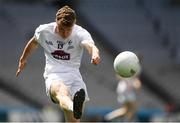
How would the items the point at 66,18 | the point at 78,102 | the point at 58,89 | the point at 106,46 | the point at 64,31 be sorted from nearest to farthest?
the point at 78,102, the point at 66,18, the point at 58,89, the point at 64,31, the point at 106,46

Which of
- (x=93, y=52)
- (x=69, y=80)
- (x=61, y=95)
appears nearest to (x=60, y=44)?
(x=69, y=80)

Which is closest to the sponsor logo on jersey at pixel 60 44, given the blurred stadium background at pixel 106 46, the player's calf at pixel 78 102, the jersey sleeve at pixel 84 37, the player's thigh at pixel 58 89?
the jersey sleeve at pixel 84 37

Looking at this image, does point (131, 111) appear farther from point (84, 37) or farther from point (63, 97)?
point (63, 97)

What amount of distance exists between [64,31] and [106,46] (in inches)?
597

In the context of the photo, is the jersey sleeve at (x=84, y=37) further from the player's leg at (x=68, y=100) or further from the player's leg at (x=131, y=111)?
the player's leg at (x=131, y=111)

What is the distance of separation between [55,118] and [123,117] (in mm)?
2765

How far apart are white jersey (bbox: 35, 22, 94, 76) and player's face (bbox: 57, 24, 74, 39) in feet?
0.14

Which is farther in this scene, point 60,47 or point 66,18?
point 60,47

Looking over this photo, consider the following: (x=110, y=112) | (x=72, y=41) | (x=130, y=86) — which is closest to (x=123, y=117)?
(x=130, y=86)

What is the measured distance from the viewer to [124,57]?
1065 cm

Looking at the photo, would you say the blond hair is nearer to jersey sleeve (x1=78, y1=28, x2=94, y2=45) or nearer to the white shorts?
jersey sleeve (x1=78, y1=28, x2=94, y2=45)

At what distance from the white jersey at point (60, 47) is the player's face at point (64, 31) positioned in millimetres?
43

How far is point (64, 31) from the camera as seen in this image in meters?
10.8

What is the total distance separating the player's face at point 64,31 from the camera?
10.7 m
